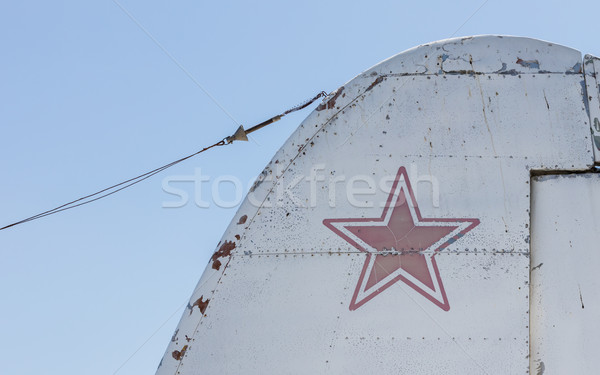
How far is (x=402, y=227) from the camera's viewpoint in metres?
4.36

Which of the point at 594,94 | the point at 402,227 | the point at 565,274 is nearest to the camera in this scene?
the point at 565,274

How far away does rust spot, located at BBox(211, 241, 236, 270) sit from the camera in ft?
14.3

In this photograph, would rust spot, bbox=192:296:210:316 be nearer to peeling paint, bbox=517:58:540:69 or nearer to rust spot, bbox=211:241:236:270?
rust spot, bbox=211:241:236:270

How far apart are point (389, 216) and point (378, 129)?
1.81 ft

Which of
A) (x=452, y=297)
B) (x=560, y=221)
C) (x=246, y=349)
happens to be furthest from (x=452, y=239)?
(x=246, y=349)

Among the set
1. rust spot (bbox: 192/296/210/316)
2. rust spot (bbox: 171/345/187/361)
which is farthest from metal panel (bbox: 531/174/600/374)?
rust spot (bbox: 171/345/187/361)

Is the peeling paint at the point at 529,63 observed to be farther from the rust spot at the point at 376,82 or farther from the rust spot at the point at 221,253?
the rust spot at the point at 221,253

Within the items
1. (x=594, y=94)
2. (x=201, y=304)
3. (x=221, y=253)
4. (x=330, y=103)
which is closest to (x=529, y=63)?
(x=594, y=94)

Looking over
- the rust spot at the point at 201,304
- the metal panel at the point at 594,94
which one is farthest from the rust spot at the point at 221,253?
the metal panel at the point at 594,94

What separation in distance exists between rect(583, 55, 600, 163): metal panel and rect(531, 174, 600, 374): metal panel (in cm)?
24

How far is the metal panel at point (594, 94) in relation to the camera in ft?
14.7

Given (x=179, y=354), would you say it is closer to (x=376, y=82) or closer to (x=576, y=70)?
(x=376, y=82)

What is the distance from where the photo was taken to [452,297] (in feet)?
13.9

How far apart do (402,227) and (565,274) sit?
0.97 m
